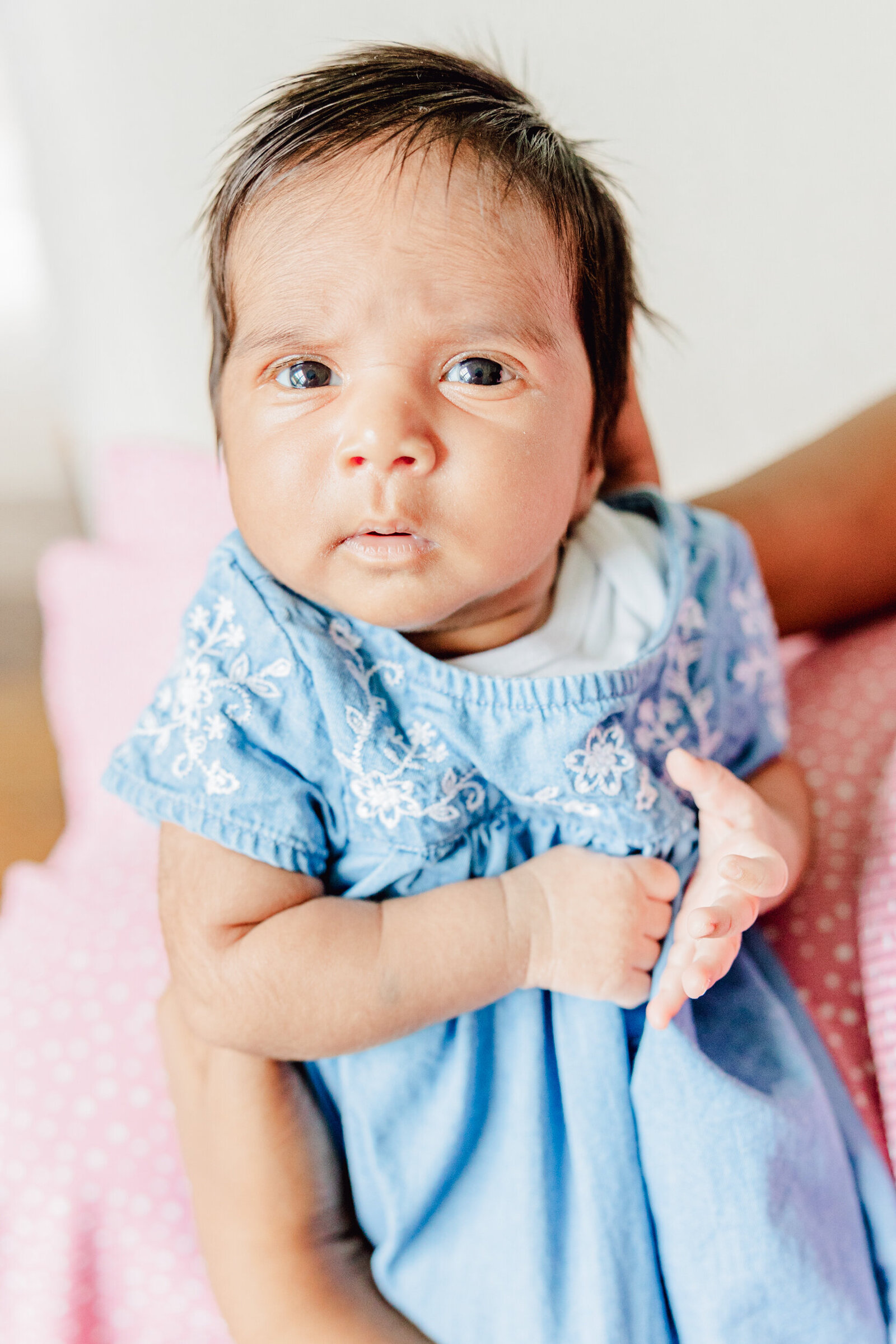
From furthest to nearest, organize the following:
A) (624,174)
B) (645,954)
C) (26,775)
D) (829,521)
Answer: (26,775), (624,174), (829,521), (645,954)

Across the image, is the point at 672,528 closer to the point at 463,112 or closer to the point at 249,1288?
the point at 463,112

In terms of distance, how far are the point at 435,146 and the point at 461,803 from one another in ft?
1.38

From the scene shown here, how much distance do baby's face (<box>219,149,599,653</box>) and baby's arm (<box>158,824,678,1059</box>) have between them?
19 centimetres

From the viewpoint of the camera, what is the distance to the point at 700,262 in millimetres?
1266

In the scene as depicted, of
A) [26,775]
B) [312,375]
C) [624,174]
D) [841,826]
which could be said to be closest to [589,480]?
[312,375]

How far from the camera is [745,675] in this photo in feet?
2.83

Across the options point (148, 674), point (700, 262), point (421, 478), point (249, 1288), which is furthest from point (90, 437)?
point (249, 1288)

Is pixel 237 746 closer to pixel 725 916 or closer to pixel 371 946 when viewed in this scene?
pixel 371 946

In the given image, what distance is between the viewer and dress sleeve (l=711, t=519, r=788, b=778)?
2.82ft

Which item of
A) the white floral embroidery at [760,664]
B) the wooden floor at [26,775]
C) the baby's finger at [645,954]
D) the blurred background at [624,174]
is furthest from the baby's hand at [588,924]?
the wooden floor at [26,775]

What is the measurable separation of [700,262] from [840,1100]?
0.95 m

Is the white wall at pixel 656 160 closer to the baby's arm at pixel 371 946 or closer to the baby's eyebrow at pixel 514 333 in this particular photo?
the baby's eyebrow at pixel 514 333

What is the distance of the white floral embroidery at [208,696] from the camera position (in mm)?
655

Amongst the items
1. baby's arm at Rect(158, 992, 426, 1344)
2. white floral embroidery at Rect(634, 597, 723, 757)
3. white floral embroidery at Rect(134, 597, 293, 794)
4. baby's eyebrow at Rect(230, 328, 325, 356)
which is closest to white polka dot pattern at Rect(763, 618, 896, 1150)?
white floral embroidery at Rect(634, 597, 723, 757)
